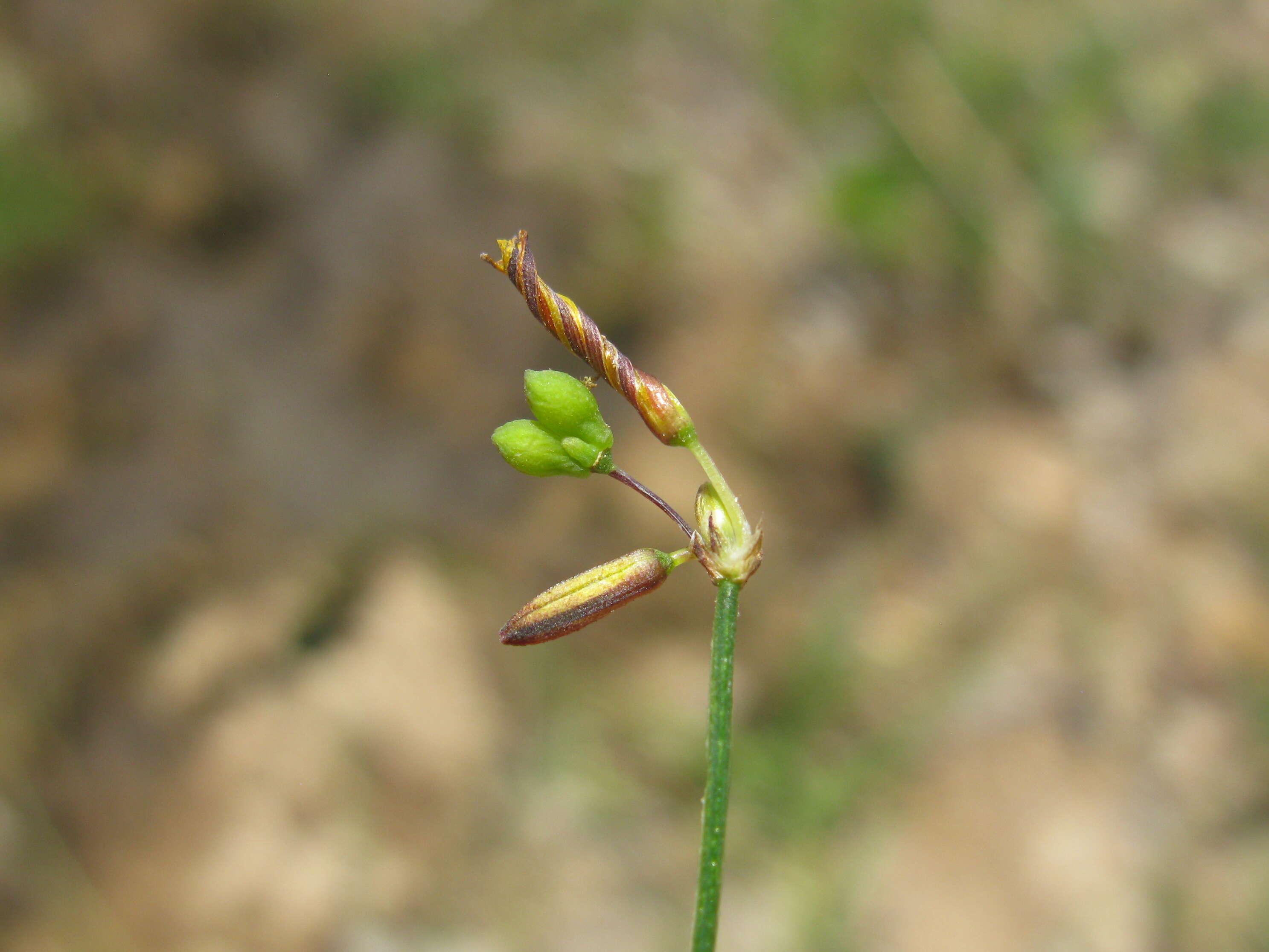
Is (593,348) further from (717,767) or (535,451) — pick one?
(717,767)


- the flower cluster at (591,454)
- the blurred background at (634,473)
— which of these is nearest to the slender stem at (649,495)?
the flower cluster at (591,454)

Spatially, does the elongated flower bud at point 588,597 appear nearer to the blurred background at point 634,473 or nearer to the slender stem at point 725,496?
the slender stem at point 725,496

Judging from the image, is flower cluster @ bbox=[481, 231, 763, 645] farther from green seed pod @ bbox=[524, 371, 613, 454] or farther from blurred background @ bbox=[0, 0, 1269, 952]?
blurred background @ bbox=[0, 0, 1269, 952]

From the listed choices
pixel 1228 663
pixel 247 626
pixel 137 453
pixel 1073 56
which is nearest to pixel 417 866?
pixel 247 626

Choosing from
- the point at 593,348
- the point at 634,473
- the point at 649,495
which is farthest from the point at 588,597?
the point at 634,473

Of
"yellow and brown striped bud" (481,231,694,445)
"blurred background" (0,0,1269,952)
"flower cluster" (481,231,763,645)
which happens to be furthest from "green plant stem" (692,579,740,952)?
"blurred background" (0,0,1269,952)

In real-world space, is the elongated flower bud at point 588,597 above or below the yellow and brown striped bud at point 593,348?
below
